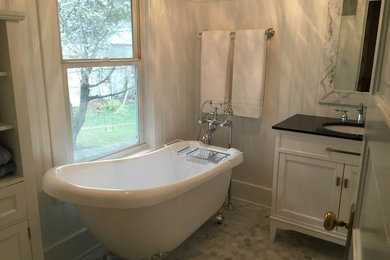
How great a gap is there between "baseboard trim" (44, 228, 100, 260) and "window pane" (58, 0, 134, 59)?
4.06 ft

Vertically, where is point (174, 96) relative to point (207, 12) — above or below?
below

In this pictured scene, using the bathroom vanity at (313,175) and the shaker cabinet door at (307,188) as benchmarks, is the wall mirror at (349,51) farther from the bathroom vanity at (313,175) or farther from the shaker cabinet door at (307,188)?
the shaker cabinet door at (307,188)

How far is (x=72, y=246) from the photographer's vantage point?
223 cm

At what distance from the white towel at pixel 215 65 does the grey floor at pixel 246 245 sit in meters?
1.14

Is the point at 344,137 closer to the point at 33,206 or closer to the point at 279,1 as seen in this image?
the point at 279,1

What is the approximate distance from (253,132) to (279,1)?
1162mm

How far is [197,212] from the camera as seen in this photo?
7.22 ft

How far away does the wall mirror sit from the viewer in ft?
7.53

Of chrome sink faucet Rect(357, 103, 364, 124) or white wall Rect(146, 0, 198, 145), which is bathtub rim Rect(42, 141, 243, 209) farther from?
chrome sink faucet Rect(357, 103, 364, 124)

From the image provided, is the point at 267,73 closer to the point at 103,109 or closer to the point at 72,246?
the point at 103,109

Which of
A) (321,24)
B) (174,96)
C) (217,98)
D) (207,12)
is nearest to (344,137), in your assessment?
(321,24)

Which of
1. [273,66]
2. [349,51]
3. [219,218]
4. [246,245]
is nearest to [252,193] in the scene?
[219,218]

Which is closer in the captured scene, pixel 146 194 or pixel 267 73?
pixel 146 194

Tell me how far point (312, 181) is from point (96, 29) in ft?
6.10
